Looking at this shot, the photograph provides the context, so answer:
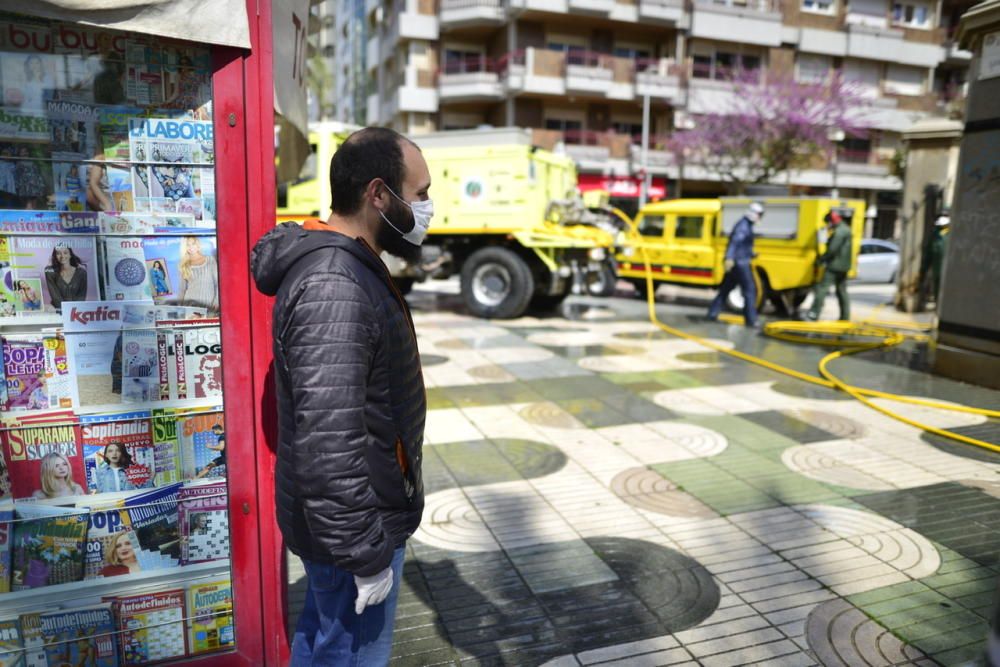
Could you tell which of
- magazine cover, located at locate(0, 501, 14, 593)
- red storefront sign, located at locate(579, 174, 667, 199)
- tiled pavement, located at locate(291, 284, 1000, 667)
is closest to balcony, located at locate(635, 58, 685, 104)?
red storefront sign, located at locate(579, 174, 667, 199)

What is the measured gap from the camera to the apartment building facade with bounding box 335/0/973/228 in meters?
29.7

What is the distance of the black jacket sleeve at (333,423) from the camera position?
161 cm

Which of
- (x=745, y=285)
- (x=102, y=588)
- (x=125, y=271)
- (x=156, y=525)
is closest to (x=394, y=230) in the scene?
(x=125, y=271)

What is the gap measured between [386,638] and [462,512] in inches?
81.2

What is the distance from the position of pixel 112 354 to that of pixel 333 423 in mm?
968

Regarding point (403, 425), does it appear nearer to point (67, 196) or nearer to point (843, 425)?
point (67, 196)

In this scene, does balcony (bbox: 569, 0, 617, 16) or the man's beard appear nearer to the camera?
the man's beard

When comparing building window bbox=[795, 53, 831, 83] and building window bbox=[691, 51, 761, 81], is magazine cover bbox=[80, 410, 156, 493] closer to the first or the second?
building window bbox=[691, 51, 761, 81]

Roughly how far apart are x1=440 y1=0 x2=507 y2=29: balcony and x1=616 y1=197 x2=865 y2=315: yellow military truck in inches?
775

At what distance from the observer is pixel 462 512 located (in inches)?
155

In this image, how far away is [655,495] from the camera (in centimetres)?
419

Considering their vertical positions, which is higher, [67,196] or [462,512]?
[67,196]

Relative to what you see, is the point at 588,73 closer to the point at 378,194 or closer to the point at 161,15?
the point at 161,15

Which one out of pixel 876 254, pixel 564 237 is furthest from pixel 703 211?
pixel 876 254
